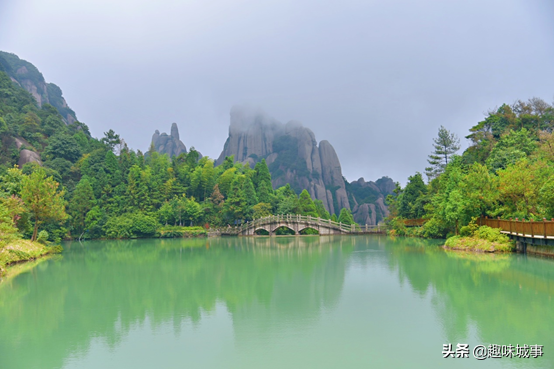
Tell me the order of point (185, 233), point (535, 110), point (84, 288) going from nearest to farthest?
point (84, 288) → point (535, 110) → point (185, 233)

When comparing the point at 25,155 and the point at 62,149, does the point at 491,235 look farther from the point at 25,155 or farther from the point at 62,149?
the point at 25,155

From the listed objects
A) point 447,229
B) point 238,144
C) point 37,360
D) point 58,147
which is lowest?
point 37,360

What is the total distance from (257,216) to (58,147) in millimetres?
21937

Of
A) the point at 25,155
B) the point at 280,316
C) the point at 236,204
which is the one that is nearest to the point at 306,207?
the point at 236,204

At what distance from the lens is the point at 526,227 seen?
15.4 meters

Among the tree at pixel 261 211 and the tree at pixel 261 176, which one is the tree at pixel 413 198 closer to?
the tree at pixel 261 211

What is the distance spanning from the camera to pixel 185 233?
38.9 m

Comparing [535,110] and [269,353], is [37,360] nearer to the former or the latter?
[269,353]

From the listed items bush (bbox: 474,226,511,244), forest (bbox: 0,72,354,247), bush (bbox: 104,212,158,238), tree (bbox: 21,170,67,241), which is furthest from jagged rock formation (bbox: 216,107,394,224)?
bush (bbox: 474,226,511,244)

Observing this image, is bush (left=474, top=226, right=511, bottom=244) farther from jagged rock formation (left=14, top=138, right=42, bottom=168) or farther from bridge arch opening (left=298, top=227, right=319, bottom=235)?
jagged rock formation (left=14, top=138, right=42, bottom=168)

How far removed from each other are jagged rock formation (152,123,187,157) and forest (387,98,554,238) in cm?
5769

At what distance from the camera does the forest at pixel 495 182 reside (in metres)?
17.6

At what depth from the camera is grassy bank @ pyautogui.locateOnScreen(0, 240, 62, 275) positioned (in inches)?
625

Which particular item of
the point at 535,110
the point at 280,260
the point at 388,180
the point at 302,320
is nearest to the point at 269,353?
the point at 302,320
